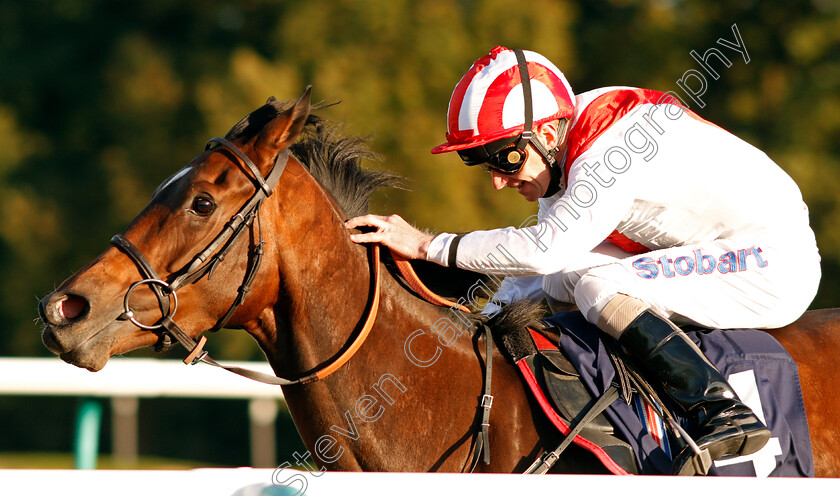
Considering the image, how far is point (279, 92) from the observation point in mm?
9703

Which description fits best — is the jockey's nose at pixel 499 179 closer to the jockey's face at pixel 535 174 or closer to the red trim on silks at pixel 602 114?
the jockey's face at pixel 535 174

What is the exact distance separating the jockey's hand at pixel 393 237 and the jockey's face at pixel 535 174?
37cm

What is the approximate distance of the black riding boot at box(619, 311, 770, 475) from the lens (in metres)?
2.52

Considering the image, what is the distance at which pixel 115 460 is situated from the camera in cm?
741

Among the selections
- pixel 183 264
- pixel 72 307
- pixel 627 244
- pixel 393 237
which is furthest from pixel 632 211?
pixel 72 307

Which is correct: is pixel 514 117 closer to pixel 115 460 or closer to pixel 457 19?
pixel 115 460

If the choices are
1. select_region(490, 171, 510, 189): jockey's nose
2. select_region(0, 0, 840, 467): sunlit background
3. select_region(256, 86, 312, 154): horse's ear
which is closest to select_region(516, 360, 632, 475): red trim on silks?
select_region(490, 171, 510, 189): jockey's nose

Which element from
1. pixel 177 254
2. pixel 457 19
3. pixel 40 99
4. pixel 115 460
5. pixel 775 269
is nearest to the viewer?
pixel 177 254

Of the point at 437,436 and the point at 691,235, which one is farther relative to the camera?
the point at 691,235

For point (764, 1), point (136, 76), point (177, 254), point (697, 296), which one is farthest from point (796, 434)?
point (136, 76)

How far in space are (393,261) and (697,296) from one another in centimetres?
103

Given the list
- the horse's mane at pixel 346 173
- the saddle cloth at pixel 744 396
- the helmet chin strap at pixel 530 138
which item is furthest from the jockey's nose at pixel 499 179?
the saddle cloth at pixel 744 396

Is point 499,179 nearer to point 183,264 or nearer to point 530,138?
point 530,138

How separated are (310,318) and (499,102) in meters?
0.95
